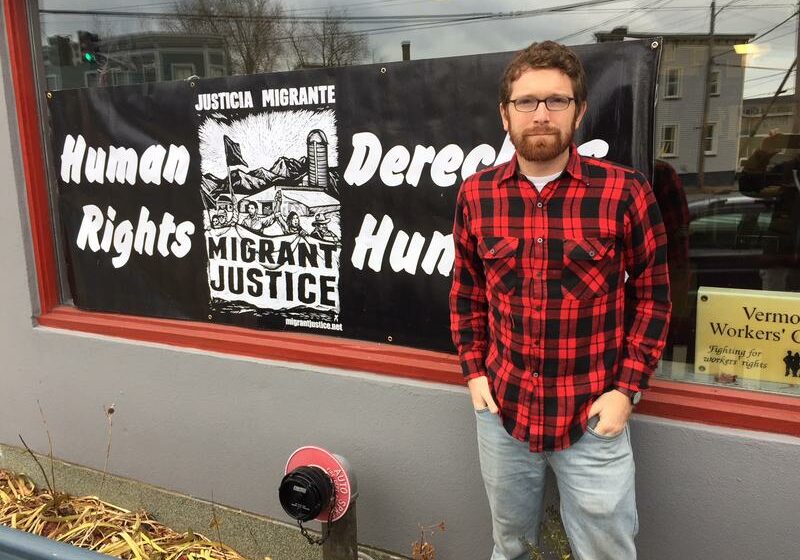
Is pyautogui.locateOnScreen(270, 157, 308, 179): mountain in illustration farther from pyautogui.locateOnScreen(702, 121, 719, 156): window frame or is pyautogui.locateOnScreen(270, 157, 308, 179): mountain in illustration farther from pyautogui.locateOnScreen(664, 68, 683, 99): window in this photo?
pyautogui.locateOnScreen(702, 121, 719, 156): window frame

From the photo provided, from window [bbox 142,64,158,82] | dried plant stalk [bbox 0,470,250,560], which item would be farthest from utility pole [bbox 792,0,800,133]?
dried plant stalk [bbox 0,470,250,560]

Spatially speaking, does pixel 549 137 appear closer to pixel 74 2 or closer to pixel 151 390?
pixel 151 390

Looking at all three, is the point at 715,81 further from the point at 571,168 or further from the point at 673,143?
the point at 571,168

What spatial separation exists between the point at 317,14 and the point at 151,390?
2.01m

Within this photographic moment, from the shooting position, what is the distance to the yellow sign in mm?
2203

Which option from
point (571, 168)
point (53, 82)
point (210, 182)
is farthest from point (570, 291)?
point (53, 82)

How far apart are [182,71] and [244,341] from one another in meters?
1.32

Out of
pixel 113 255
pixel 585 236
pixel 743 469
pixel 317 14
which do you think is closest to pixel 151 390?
pixel 113 255

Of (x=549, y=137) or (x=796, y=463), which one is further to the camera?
(x=796, y=463)

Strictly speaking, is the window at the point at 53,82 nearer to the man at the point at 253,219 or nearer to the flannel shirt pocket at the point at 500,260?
the man at the point at 253,219

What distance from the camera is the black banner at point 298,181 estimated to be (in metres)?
2.45

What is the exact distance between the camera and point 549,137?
5.76ft

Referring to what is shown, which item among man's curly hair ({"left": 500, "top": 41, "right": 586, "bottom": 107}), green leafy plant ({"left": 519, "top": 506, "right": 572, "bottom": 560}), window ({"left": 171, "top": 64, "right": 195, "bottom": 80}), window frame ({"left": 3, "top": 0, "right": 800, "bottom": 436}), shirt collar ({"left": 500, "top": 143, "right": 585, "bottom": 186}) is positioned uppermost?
window ({"left": 171, "top": 64, "right": 195, "bottom": 80})

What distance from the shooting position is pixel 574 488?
1.90 m
